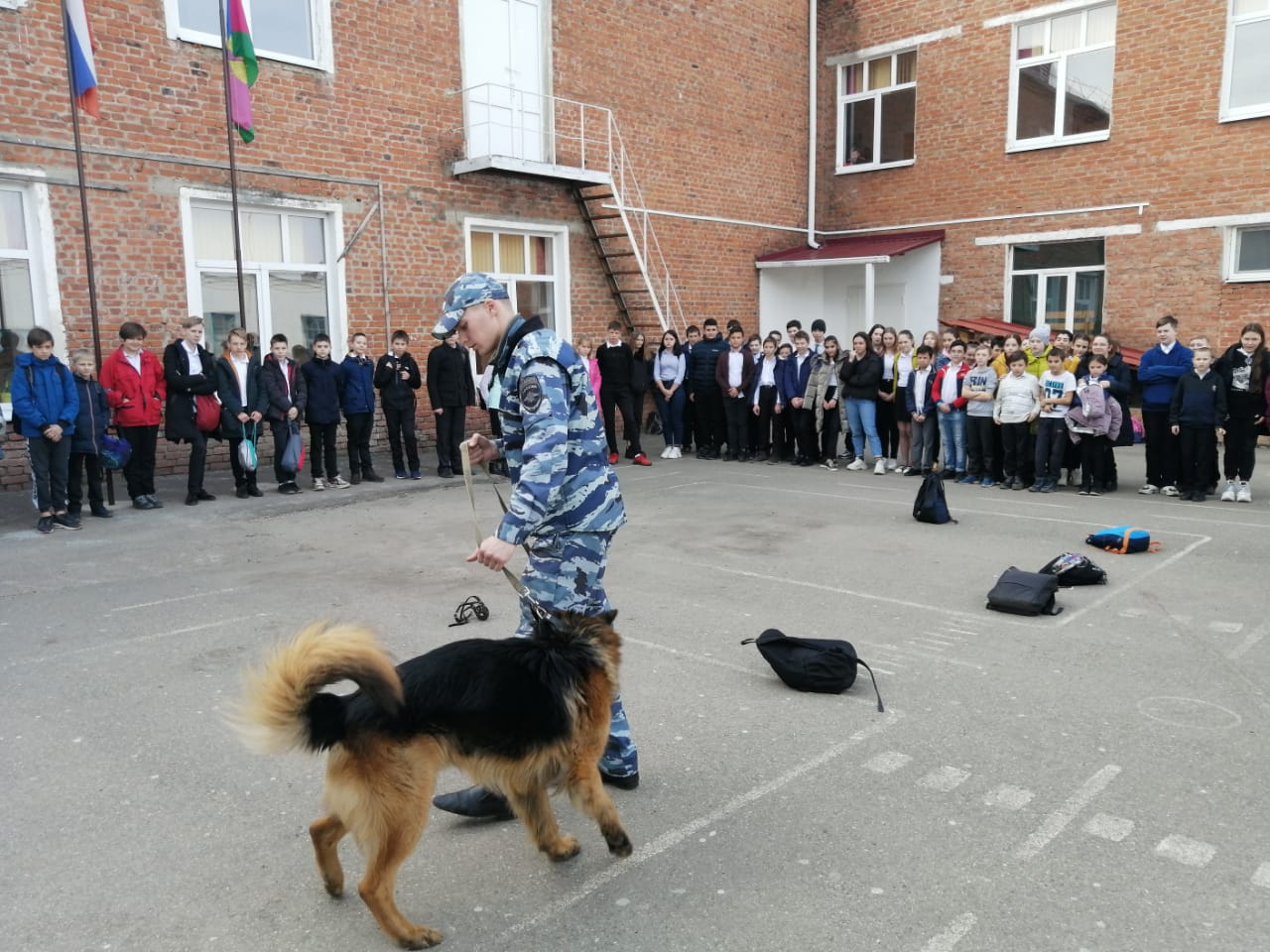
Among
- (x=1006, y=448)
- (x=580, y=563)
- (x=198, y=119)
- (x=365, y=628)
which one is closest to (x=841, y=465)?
(x=1006, y=448)

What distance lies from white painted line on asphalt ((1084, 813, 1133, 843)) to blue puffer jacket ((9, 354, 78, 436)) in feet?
30.6

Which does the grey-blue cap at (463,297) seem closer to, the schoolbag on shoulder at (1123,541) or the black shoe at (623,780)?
the black shoe at (623,780)

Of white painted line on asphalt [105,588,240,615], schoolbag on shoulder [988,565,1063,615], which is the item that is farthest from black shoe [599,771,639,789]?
white painted line on asphalt [105,588,240,615]

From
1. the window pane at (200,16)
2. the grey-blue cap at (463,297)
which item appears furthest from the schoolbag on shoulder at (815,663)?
the window pane at (200,16)

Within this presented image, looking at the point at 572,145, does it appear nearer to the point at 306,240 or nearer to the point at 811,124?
the point at 306,240

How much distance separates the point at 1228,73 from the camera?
1547 centimetres

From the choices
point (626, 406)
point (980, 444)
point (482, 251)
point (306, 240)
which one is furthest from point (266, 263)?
point (980, 444)

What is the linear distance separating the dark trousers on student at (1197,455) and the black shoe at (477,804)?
940cm

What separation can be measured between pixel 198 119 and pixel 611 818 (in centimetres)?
1154

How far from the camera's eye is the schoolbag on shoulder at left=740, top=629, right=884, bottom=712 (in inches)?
200

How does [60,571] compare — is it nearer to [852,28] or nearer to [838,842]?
[838,842]

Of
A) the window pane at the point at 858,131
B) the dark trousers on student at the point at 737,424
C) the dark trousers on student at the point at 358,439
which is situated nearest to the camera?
the dark trousers on student at the point at 358,439

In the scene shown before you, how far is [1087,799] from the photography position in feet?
12.7

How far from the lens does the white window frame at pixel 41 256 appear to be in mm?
10836
